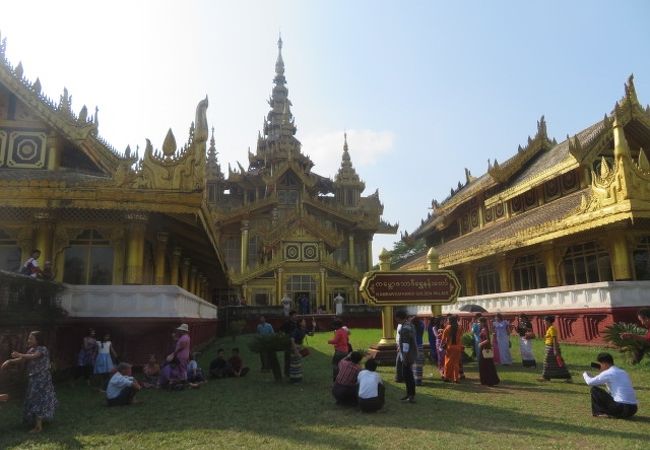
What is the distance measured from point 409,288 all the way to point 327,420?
211 inches

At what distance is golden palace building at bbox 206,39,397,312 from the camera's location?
31109 millimetres

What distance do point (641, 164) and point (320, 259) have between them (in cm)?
2001

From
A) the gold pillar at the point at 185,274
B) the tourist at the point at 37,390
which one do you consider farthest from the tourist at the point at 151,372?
the gold pillar at the point at 185,274

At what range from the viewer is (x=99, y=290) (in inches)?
418

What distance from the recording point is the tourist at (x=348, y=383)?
7.20 metres

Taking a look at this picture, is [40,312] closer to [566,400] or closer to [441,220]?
[566,400]

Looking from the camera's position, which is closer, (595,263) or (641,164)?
(641,164)

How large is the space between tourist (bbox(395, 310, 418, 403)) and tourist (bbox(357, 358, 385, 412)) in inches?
29.8

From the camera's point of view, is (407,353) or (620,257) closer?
(407,353)

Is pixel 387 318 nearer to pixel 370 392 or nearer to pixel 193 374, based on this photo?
pixel 193 374

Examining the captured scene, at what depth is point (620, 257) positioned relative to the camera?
14.5 meters

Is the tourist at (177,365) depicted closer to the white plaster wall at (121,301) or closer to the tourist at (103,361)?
the tourist at (103,361)

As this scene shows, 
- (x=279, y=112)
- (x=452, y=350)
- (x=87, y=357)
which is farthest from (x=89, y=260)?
(x=279, y=112)

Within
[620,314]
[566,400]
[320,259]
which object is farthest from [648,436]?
[320,259]
